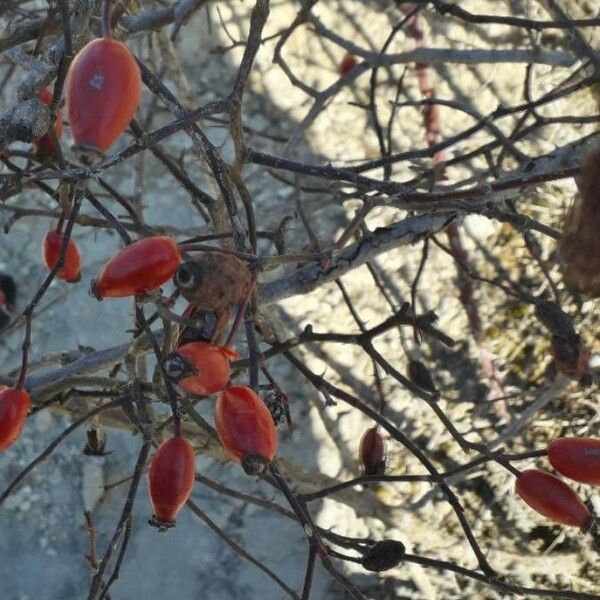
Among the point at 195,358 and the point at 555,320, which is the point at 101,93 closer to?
the point at 195,358

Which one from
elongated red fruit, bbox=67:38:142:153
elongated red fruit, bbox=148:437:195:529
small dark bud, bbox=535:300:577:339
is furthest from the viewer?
small dark bud, bbox=535:300:577:339

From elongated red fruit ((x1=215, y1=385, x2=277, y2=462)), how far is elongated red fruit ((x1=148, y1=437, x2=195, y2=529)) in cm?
11

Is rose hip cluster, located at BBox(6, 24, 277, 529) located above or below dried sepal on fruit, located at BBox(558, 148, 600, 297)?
above

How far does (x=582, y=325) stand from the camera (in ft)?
10.9

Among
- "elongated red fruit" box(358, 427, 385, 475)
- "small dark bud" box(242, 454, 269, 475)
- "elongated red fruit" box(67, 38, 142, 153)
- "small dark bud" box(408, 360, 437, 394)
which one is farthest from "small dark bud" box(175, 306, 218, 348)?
"small dark bud" box(408, 360, 437, 394)

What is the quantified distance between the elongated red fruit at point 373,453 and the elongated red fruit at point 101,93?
104 cm

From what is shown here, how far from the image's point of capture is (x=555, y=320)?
5.64ft

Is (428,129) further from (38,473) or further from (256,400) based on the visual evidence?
(256,400)

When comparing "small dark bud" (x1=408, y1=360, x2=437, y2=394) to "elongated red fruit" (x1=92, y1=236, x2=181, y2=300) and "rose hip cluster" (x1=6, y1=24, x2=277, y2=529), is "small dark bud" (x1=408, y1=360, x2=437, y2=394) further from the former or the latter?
"elongated red fruit" (x1=92, y1=236, x2=181, y2=300)

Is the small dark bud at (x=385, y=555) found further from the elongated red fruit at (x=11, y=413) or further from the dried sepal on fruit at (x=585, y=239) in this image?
the dried sepal on fruit at (x=585, y=239)

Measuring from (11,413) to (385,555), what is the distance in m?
0.68

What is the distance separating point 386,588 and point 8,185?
7.27 ft

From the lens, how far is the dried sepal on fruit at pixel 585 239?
79 cm

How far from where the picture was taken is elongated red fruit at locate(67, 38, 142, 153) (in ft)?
3.35
